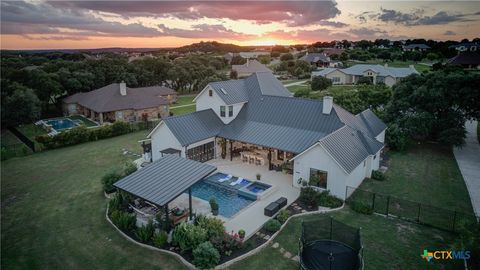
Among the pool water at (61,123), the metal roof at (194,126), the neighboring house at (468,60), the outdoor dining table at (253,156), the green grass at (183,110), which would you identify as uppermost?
the neighboring house at (468,60)

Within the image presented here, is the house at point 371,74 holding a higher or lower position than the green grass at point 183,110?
higher

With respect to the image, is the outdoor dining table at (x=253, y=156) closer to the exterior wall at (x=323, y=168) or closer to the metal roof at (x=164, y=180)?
the exterior wall at (x=323, y=168)

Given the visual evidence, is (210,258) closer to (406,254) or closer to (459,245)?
(406,254)

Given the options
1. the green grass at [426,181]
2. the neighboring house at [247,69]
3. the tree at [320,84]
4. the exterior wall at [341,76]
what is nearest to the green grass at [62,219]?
the green grass at [426,181]

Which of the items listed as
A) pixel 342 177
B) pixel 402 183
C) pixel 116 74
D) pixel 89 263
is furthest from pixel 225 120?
pixel 116 74

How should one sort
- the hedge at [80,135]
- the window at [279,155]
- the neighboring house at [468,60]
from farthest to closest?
the neighboring house at [468,60] < the hedge at [80,135] < the window at [279,155]

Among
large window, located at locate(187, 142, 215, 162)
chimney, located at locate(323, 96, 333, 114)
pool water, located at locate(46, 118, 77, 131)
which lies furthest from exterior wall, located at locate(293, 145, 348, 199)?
pool water, located at locate(46, 118, 77, 131)
